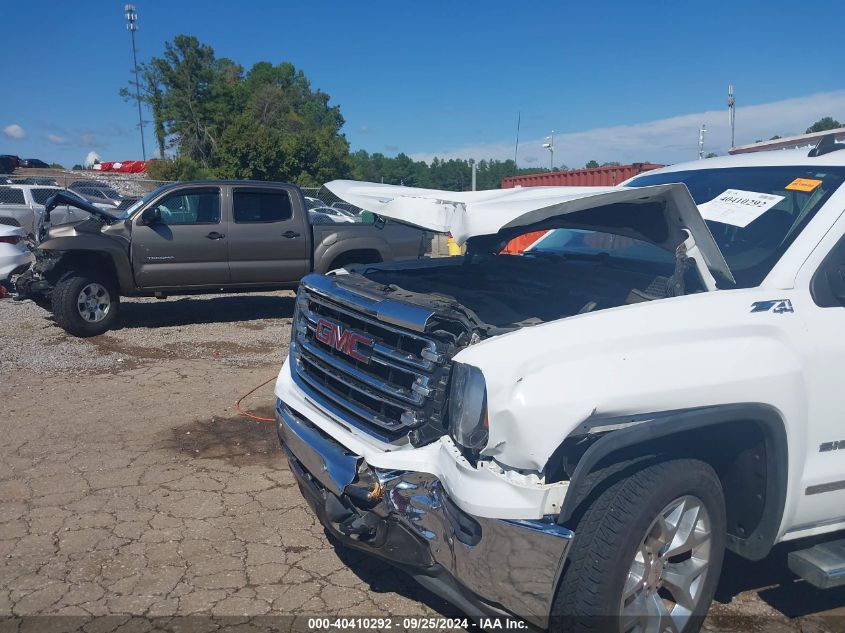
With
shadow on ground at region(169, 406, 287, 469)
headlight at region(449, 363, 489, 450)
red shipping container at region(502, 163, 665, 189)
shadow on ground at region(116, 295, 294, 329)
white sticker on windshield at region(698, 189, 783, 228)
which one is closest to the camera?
headlight at region(449, 363, 489, 450)

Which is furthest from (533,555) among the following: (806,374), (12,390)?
(12,390)

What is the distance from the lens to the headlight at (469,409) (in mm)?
2580

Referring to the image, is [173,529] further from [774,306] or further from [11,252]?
[11,252]

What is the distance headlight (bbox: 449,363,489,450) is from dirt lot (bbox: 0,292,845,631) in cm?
116

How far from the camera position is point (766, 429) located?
113 inches

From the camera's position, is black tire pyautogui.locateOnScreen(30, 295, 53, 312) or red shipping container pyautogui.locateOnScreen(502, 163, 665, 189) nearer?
black tire pyautogui.locateOnScreen(30, 295, 53, 312)

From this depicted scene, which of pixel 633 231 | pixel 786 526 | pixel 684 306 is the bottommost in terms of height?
pixel 786 526

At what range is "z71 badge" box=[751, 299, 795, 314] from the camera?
2.89 meters

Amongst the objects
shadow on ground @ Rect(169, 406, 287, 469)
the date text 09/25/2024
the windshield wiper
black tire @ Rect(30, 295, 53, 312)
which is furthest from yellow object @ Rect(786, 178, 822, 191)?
black tire @ Rect(30, 295, 53, 312)

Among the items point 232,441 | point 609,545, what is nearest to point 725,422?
point 609,545

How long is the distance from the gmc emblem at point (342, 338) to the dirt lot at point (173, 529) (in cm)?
115

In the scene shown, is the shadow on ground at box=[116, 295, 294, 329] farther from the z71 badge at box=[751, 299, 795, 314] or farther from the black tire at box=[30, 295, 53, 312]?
the z71 badge at box=[751, 299, 795, 314]

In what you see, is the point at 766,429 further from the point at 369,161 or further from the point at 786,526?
the point at 369,161

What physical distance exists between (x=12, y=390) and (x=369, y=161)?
88.0 metres
